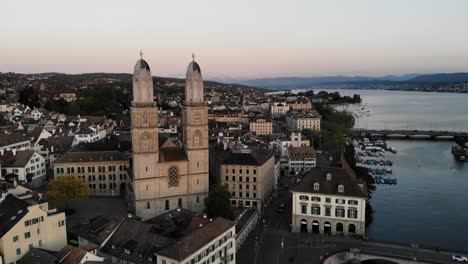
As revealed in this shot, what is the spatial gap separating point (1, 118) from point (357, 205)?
3480 inches

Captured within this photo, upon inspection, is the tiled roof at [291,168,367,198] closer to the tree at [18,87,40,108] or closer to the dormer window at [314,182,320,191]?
the dormer window at [314,182,320,191]

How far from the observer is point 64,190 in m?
45.8

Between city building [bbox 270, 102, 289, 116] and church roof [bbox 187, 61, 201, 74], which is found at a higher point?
church roof [bbox 187, 61, 201, 74]

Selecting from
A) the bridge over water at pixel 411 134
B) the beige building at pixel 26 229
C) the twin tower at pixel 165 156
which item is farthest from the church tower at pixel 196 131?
the bridge over water at pixel 411 134

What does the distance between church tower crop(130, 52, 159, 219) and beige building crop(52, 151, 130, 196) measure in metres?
11.1

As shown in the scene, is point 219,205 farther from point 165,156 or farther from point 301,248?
point 165,156

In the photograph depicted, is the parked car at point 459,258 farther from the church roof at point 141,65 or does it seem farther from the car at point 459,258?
the church roof at point 141,65

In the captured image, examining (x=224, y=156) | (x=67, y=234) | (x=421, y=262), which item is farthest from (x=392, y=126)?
(x=67, y=234)

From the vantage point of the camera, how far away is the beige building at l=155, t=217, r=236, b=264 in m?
28.9

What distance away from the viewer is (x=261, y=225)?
4834cm

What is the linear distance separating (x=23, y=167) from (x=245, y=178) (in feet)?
98.2

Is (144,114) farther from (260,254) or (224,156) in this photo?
(260,254)

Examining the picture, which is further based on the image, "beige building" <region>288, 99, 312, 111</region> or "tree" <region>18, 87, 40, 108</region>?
"beige building" <region>288, 99, 312, 111</region>

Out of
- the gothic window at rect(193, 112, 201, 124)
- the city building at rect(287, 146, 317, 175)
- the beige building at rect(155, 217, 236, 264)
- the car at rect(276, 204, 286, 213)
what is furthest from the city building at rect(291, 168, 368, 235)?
the city building at rect(287, 146, 317, 175)
